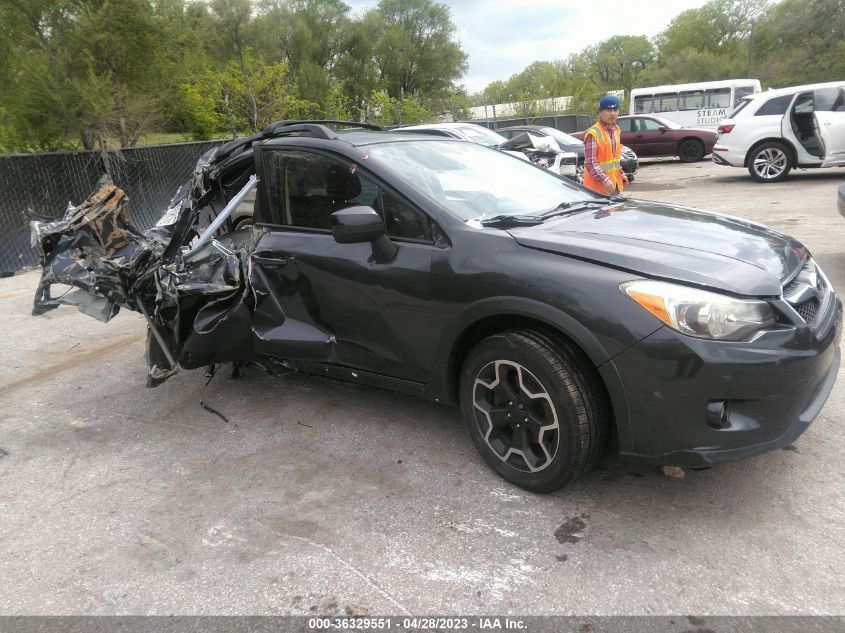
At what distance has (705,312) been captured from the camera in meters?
2.39

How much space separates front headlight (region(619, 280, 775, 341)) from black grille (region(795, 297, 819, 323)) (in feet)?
0.66

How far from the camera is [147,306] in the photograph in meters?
4.01

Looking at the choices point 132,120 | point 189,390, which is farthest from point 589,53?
point 189,390

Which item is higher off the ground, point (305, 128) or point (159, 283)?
point (305, 128)

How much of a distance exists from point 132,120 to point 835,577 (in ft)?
42.3

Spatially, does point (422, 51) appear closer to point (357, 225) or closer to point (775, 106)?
point (775, 106)

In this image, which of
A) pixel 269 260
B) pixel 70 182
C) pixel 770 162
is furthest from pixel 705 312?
pixel 770 162

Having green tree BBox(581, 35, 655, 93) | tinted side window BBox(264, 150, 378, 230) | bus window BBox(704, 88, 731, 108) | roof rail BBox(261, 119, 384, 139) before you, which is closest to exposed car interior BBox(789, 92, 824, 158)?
roof rail BBox(261, 119, 384, 139)

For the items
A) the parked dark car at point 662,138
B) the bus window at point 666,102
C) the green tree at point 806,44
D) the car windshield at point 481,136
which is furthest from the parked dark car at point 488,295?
the green tree at point 806,44

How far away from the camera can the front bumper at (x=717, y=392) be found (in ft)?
7.73

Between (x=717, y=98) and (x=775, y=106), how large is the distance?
1218cm

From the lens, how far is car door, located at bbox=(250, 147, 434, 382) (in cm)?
317

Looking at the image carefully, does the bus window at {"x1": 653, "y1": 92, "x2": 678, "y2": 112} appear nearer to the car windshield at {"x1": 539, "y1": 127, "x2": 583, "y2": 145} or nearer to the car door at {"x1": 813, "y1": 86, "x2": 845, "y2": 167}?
the car windshield at {"x1": 539, "y1": 127, "x2": 583, "y2": 145}

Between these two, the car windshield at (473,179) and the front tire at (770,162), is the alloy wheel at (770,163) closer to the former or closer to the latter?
the front tire at (770,162)
